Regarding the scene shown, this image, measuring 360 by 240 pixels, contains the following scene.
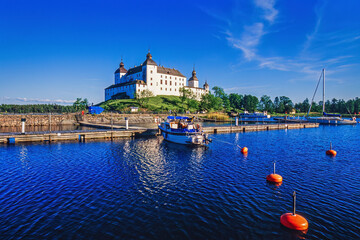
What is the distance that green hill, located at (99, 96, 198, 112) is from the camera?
395 ft

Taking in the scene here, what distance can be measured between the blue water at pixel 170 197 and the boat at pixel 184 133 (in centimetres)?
889

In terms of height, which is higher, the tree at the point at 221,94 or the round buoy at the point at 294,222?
the tree at the point at 221,94

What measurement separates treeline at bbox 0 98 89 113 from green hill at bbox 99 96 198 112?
44.1 ft

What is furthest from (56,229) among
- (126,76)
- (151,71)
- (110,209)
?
(126,76)

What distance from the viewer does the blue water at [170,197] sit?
11477 mm

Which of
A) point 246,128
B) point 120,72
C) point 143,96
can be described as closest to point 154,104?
point 143,96

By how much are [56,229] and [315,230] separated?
1487 centimetres

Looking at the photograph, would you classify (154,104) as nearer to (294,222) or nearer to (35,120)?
(35,120)

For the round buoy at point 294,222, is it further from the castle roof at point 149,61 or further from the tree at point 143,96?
the castle roof at point 149,61

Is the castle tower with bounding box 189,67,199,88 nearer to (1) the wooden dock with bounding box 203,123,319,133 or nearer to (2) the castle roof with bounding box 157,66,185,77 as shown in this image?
(2) the castle roof with bounding box 157,66,185,77

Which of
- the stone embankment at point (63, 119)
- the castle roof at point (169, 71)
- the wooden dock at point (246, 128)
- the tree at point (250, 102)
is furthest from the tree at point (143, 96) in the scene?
the tree at point (250, 102)

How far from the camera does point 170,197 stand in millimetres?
15664

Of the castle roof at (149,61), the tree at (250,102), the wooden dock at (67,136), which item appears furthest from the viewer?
the tree at (250,102)

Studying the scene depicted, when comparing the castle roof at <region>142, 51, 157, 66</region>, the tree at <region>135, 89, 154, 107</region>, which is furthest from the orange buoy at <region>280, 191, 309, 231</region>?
the castle roof at <region>142, 51, 157, 66</region>
